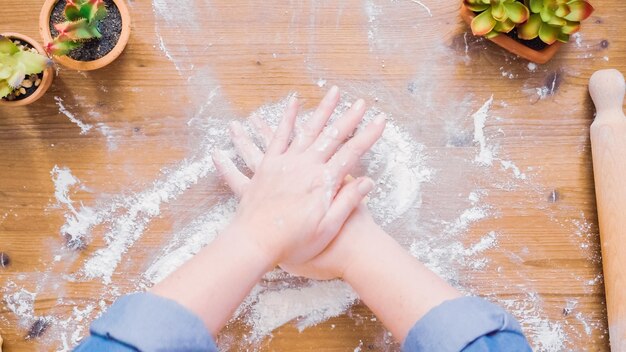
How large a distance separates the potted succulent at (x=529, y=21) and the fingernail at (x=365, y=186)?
0.78 ft

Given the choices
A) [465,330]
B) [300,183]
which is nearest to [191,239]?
[300,183]

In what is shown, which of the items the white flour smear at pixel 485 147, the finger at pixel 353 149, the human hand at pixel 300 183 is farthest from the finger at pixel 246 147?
the white flour smear at pixel 485 147

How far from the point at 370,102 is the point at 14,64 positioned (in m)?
0.46

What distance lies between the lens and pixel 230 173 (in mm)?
854

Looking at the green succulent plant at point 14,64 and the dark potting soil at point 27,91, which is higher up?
the green succulent plant at point 14,64

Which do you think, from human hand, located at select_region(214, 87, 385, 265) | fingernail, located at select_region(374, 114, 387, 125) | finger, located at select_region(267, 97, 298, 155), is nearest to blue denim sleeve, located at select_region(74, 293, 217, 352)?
human hand, located at select_region(214, 87, 385, 265)

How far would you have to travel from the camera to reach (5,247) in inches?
34.6

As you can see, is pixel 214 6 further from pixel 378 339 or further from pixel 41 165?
pixel 378 339

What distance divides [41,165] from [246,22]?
0.35 meters

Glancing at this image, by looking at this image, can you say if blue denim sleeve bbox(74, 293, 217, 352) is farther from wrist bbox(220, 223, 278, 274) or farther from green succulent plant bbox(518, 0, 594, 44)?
green succulent plant bbox(518, 0, 594, 44)

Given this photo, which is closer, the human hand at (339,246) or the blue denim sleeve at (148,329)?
the blue denim sleeve at (148,329)

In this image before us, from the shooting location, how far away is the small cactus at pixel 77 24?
77 cm

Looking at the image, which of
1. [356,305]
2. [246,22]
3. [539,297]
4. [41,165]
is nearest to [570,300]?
[539,297]

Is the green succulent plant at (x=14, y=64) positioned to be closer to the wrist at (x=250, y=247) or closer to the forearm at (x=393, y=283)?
the wrist at (x=250, y=247)
